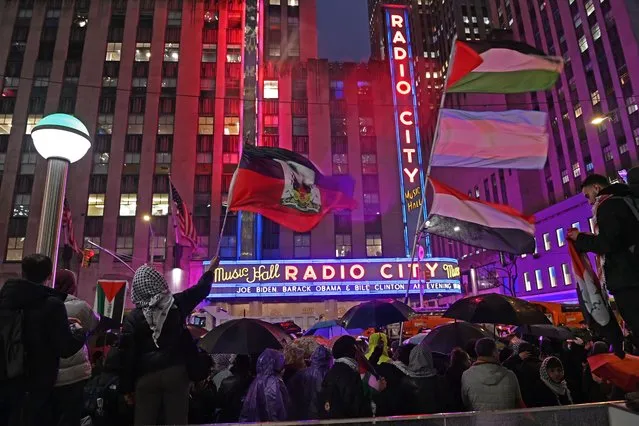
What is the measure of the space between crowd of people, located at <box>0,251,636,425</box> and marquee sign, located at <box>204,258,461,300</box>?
25906 mm

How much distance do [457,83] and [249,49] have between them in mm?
35127

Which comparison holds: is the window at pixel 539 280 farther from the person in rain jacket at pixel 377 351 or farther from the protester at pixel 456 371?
the protester at pixel 456 371

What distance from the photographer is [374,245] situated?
4122cm

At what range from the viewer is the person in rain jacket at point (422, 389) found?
547 cm

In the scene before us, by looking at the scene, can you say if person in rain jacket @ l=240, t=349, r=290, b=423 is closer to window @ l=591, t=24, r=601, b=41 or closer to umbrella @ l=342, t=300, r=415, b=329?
umbrella @ l=342, t=300, r=415, b=329

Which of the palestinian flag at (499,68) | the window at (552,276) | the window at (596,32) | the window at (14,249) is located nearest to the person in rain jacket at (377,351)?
the palestinian flag at (499,68)

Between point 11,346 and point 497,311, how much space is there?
8.28m

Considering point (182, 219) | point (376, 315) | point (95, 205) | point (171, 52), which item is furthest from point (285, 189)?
point (171, 52)

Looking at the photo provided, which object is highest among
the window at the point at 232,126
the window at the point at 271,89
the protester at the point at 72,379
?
the window at the point at 271,89

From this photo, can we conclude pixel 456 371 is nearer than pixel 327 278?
Yes

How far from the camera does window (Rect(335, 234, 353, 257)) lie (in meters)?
40.7

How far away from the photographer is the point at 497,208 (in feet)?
33.0

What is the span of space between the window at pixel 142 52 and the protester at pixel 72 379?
4567 cm

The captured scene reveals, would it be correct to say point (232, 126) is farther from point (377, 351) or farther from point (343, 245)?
point (377, 351)
